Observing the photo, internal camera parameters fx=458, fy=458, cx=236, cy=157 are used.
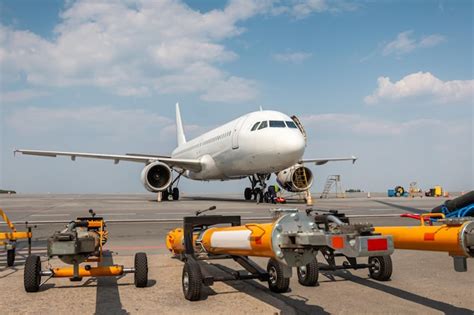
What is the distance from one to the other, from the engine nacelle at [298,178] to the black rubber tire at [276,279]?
73.6 feet

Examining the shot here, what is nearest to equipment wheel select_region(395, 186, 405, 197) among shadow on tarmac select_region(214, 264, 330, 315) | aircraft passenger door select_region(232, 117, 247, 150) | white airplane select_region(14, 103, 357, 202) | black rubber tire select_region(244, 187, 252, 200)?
white airplane select_region(14, 103, 357, 202)

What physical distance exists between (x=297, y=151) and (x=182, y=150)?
17.4 m

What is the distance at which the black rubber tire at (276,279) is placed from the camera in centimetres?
536

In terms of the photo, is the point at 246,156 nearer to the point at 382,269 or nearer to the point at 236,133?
the point at 236,133

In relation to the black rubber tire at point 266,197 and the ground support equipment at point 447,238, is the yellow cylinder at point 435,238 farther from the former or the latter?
the black rubber tire at point 266,197

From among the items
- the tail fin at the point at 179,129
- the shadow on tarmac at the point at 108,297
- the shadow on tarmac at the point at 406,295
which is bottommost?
the shadow on tarmac at the point at 108,297

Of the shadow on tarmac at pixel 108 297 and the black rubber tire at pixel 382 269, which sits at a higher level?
the black rubber tire at pixel 382 269

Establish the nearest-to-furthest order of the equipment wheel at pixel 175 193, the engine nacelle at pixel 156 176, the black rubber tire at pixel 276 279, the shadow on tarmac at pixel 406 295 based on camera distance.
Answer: the shadow on tarmac at pixel 406 295, the black rubber tire at pixel 276 279, the engine nacelle at pixel 156 176, the equipment wheel at pixel 175 193

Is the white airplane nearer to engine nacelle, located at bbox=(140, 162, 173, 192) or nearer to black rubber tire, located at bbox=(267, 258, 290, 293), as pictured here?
engine nacelle, located at bbox=(140, 162, 173, 192)

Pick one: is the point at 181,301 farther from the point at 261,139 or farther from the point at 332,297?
the point at 261,139

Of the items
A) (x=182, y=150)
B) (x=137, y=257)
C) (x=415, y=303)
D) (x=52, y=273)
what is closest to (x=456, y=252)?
(x=415, y=303)

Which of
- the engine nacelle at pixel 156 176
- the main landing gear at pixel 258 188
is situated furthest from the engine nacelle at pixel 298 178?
the engine nacelle at pixel 156 176

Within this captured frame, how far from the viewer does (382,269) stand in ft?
19.9

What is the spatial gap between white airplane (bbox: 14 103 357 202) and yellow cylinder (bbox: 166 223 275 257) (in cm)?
1623
